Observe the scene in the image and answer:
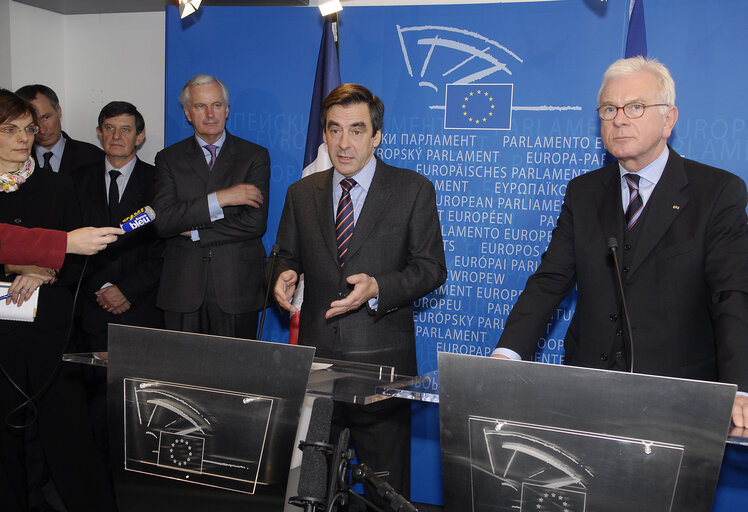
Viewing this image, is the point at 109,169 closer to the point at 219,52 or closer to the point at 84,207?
the point at 84,207

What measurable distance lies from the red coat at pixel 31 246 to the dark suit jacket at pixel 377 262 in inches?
34.0

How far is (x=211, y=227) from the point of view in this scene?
3631 mm

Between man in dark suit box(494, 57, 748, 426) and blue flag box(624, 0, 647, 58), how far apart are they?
3.39 ft

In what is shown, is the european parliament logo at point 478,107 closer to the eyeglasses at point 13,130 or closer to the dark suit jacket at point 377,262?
the dark suit jacket at point 377,262

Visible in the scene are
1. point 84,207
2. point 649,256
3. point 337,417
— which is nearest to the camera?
point 649,256

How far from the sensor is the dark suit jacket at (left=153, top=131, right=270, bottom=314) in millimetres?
3599

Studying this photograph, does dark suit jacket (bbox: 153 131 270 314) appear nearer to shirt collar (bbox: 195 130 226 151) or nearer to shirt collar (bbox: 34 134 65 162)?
shirt collar (bbox: 195 130 226 151)

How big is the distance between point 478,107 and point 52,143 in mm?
2661

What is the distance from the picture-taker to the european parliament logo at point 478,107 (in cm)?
361

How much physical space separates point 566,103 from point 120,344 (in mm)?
2532

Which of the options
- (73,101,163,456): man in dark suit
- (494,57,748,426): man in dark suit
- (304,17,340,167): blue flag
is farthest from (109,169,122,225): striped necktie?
(494,57,748,426): man in dark suit

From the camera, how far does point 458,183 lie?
3734 mm

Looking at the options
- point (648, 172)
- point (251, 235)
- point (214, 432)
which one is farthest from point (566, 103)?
point (214, 432)

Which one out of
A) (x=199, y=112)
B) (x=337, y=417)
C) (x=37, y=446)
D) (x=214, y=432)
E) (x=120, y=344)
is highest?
(x=199, y=112)
